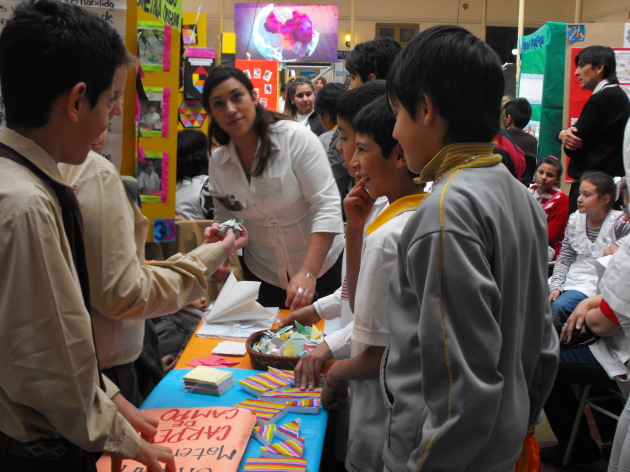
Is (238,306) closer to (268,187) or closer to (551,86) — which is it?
(268,187)

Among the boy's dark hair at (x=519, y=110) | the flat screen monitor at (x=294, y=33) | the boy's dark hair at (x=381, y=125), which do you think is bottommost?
the boy's dark hair at (x=381, y=125)

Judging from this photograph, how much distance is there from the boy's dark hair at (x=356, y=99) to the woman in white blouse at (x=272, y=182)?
28.9 inches

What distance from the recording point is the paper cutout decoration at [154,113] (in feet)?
9.05

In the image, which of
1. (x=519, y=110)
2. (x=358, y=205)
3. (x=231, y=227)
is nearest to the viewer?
(x=358, y=205)

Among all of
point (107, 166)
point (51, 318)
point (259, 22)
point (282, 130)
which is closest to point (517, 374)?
point (51, 318)

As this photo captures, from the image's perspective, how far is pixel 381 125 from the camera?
63.5 inches

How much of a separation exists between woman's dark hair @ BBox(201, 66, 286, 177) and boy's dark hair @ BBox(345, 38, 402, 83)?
49cm

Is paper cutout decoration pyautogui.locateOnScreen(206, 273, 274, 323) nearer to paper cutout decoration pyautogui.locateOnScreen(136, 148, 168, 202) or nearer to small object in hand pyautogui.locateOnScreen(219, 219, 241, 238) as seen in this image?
small object in hand pyautogui.locateOnScreen(219, 219, 241, 238)

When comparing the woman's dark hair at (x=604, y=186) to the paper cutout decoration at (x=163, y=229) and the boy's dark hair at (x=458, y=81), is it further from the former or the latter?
the boy's dark hair at (x=458, y=81)

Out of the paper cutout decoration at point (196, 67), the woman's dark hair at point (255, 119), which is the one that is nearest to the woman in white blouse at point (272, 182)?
the woman's dark hair at point (255, 119)

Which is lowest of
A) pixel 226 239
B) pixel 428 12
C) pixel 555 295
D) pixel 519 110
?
pixel 555 295

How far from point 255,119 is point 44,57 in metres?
1.77

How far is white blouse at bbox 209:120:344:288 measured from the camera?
273 cm

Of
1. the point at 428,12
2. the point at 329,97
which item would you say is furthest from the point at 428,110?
the point at 428,12
